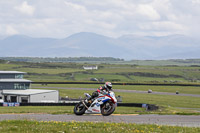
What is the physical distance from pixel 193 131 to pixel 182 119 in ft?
18.0

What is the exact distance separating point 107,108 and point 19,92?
173 ft

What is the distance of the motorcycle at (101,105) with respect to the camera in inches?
797

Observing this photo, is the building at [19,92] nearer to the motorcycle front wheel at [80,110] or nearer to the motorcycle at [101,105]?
the motorcycle front wheel at [80,110]

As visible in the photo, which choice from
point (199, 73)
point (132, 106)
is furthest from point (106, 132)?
point (199, 73)

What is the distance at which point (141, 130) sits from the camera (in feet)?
46.0

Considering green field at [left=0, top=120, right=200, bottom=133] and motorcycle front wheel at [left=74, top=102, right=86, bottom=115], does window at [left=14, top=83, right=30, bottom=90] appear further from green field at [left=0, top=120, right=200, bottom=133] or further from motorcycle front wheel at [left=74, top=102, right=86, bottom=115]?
green field at [left=0, top=120, right=200, bottom=133]

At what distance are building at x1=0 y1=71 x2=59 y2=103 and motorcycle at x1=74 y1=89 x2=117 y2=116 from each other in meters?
47.2

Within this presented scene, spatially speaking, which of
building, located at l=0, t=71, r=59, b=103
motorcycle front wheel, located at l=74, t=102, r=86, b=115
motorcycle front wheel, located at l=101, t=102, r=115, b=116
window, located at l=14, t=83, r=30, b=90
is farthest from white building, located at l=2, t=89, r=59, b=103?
motorcycle front wheel, located at l=101, t=102, r=115, b=116

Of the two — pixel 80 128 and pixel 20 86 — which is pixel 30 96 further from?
pixel 80 128

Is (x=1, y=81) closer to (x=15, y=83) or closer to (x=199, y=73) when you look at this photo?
(x=15, y=83)

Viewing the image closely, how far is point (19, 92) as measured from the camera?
230ft

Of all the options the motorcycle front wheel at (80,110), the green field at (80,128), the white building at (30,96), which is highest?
the motorcycle front wheel at (80,110)

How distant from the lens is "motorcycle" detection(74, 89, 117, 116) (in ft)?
66.4

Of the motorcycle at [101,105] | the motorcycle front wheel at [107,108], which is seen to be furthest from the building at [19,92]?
the motorcycle front wheel at [107,108]
